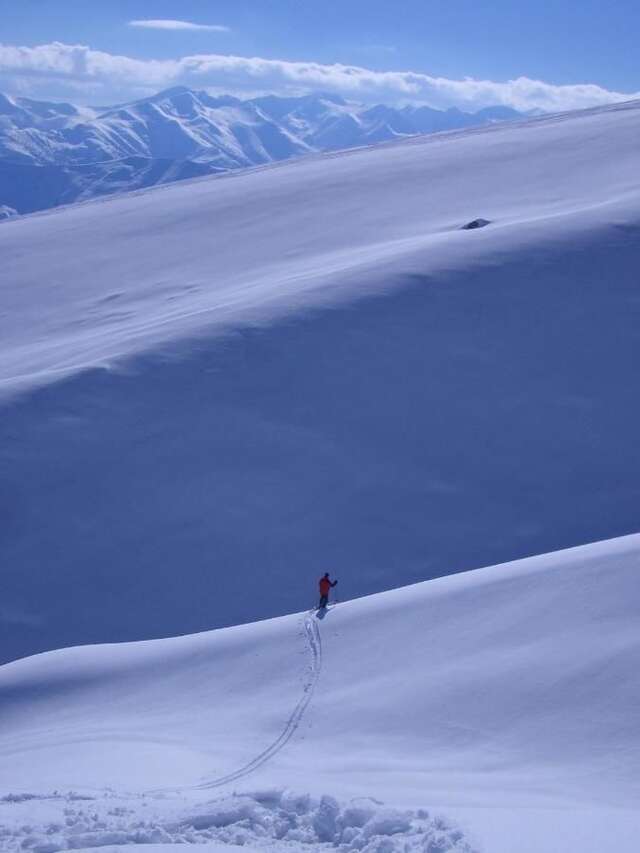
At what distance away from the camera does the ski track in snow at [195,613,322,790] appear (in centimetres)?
748

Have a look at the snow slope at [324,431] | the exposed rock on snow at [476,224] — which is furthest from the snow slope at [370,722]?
the exposed rock on snow at [476,224]

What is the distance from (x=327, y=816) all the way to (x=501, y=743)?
5.83 feet

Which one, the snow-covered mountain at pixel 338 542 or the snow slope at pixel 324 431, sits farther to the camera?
the snow slope at pixel 324 431

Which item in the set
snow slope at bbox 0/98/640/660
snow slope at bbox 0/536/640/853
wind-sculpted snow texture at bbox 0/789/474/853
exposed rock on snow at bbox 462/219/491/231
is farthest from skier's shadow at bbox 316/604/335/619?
exposed rock on snow at bbox 462/219/491/231

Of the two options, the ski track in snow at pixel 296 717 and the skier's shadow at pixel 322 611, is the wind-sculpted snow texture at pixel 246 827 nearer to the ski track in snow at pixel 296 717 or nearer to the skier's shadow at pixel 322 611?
the ski track in snow at pixel 296 717

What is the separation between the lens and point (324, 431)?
1562 cm

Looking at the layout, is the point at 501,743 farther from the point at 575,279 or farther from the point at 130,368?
the point at 575,279

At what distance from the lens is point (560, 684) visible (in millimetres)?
7711

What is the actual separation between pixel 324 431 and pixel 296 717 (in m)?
7.42

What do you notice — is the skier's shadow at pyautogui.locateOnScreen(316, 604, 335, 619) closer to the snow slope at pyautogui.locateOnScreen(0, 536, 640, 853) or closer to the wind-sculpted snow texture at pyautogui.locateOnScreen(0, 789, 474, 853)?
the snow slope at pyautogui.locateOnScreen(0, 536, 640, 853)

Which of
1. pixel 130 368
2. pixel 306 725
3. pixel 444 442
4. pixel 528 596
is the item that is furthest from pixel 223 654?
pixel 130 368

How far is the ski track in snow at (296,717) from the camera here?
7.48 m

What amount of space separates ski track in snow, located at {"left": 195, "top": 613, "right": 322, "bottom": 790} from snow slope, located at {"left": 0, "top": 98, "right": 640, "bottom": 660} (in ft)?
8.60

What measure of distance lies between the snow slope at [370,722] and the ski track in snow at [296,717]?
2cm
